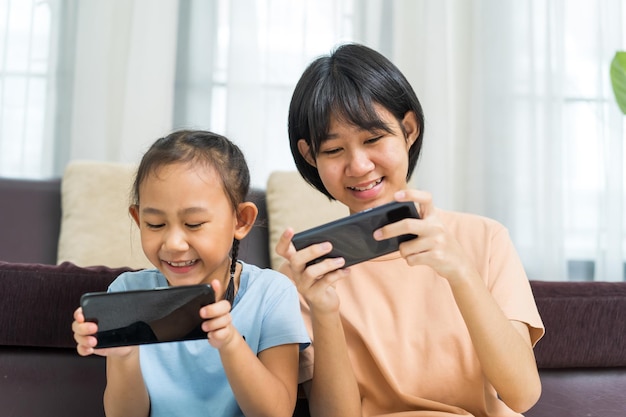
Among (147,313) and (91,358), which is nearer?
(147,313)

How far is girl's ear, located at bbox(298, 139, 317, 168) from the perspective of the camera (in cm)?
130

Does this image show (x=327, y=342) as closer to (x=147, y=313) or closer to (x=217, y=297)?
(x=217, y=297)

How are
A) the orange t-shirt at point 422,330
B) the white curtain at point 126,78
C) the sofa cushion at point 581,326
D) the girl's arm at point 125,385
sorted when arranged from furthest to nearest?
the white curtain at point 126,78
the sofa cushion at point 581,326
the orange t-shirt at point 422,330
the girl's arm at point 125,385

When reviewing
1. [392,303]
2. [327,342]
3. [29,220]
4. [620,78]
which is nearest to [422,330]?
[392,303]

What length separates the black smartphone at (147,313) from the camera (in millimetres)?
969

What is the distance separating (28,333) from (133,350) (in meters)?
0.39

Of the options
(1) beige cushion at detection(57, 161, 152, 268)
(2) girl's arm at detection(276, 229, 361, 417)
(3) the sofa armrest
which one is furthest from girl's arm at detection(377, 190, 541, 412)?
(3) the sofa armrest

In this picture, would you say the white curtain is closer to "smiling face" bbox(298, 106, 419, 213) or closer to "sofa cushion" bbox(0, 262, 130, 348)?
"sofa cushion" bbox(0, 262, 130, 348)

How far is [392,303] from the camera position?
1258 mm

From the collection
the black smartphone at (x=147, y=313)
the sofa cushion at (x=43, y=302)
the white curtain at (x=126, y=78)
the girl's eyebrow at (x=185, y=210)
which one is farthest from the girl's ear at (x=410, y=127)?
the white curtain at (x=126, y=78)

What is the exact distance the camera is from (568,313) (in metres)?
1.44

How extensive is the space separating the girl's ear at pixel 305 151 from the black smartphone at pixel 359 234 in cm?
30

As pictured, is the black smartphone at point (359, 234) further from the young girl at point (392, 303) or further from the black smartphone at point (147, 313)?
the black smartphone at point (147, 313)

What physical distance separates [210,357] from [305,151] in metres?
0.40
